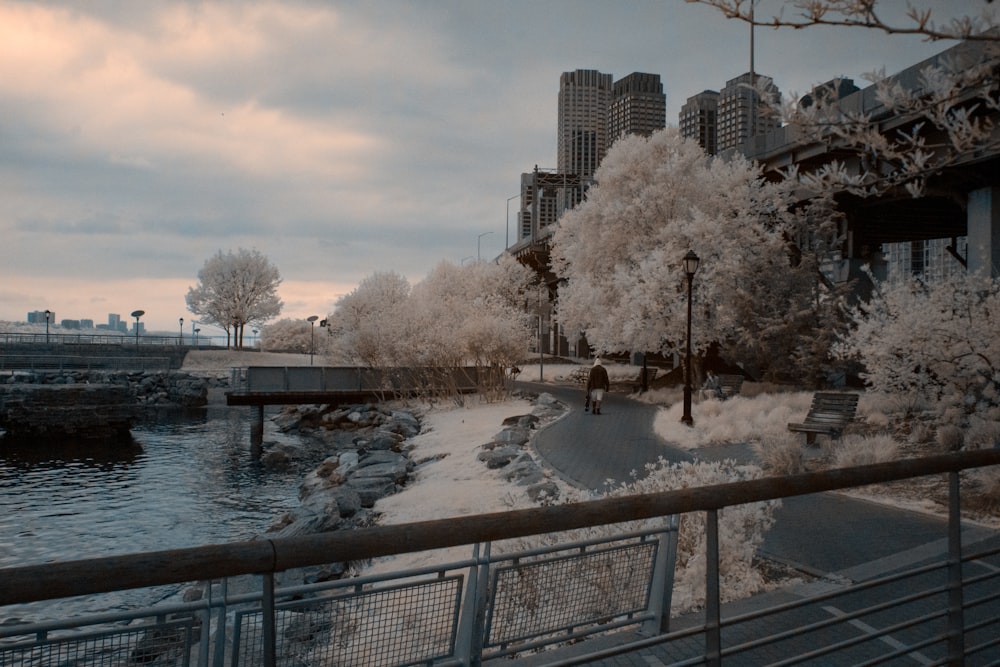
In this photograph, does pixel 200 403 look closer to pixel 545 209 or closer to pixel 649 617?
pixel 649 617

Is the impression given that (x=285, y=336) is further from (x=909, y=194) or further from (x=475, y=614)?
(x=475, y=614)

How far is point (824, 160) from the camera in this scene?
986 inches

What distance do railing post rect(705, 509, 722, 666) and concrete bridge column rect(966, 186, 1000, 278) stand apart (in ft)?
68.4

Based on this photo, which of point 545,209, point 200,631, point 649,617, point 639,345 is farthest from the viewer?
point 545,209

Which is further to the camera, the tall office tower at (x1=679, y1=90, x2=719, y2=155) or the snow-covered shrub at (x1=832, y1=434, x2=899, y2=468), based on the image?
the tall office tower at (x1=679, y1=90, x2=719, y2=155)

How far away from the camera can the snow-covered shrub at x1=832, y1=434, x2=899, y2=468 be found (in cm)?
1238

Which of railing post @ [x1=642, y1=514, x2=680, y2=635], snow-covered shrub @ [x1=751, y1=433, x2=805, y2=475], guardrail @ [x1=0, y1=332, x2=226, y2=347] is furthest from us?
guardrail @ [x1=0, y1=332, x2=226, y2=347]

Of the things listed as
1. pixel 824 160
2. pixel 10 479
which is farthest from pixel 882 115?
pixel 10 479

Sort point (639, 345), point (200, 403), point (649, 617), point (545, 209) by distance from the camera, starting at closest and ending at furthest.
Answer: point (649, 617) → point (639, 345) → point (200, 403) → point (545, 209)

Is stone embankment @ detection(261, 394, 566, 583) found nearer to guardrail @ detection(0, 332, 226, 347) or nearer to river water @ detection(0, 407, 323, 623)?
river water @ detection(0, 407, 323, 623)

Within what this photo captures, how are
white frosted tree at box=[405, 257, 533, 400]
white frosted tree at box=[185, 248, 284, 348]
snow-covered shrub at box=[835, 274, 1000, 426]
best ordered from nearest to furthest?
snow-covered shrub at box=[835, 274, 1000, 426]
white frosted tree at box=[405, 257, 533, 400]
white frosted tree at box=[185, 248, 284, 348]

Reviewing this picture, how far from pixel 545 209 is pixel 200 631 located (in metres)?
175

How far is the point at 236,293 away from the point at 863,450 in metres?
80.2

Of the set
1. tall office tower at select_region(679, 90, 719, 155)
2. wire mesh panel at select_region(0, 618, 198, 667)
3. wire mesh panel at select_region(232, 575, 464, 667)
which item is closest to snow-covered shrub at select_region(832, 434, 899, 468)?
wire mesh panel at select_region(232, 575, 464, 667)
